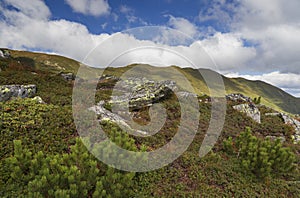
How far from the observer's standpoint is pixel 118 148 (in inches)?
292

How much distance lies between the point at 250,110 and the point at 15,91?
2150 cm

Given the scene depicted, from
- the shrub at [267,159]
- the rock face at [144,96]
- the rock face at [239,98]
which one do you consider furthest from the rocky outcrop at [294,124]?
Result: the rock face at [144,96]

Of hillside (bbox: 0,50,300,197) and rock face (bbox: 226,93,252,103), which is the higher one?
rock face (bbox: 226,93,252,103)

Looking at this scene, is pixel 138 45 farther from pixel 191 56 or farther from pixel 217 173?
pixel 217 173

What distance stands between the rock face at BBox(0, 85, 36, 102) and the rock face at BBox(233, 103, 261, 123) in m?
19.5

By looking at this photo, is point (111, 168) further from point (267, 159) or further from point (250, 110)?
point (250, 110)

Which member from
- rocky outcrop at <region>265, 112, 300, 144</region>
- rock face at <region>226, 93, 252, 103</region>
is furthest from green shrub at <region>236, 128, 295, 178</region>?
rock face at <region>226, 93, 252, 103</region>

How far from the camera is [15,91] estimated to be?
14961 mm

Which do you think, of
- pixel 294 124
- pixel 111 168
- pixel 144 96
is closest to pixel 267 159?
pixel 111 168

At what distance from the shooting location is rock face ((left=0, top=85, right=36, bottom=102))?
14246 millimetres

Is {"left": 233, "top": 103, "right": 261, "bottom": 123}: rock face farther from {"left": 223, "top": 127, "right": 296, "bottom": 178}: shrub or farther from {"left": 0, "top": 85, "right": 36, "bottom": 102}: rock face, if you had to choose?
{"left": 0, "top": 85, "right": 36, "bottom": 102}: rock face

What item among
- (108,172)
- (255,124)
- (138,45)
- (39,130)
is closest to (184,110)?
(255,124)

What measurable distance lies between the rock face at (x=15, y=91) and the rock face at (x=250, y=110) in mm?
19514

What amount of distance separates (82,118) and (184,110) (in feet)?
33.3
